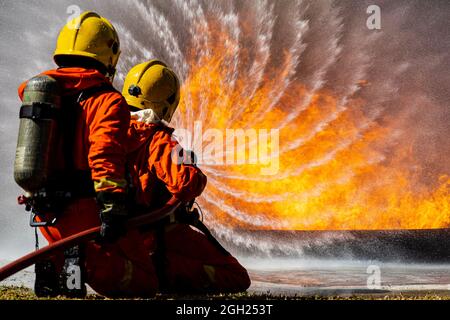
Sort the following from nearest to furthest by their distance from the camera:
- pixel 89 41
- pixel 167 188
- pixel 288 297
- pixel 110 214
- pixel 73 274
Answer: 1. pixel 110 214
2. pixel 73 274
3. pixel 89 41
4. pixel 288 297
5. pixel 167 188

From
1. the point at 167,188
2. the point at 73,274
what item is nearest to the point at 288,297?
the point at 167,188

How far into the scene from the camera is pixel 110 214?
468cm

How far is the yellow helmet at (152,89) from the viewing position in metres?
6.21

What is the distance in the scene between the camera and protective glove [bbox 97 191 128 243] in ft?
15.4

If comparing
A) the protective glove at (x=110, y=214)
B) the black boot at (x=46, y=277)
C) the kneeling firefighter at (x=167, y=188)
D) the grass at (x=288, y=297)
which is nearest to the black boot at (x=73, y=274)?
the black boot at (x=46, y=277)

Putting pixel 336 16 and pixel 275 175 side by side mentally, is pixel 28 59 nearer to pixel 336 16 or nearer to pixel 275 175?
pixel 275 175

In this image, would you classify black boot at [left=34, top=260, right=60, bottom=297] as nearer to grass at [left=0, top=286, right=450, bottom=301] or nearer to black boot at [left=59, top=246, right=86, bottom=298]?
black boot at [left=59, top=246, right=86, bottom=298]

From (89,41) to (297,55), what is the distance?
9.04 m

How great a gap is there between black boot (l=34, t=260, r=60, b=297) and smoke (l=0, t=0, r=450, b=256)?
7683 mm

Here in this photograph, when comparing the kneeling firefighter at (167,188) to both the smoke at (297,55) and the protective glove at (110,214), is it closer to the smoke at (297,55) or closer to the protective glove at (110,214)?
the protective glove at (110,214)

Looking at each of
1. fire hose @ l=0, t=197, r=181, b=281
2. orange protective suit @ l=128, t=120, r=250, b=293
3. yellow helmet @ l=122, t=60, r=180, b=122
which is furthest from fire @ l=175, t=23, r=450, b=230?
fire hose @ l=0, t=197, r=181, b=281

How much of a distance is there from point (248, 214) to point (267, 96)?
2.72 meters

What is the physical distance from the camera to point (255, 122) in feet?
45.0

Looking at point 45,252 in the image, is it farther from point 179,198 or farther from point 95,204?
point 179,198
